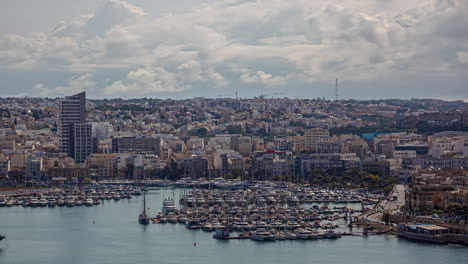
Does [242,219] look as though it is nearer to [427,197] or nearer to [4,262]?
[427,197]

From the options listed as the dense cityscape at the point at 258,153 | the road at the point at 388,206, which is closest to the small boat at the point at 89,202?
the dense cityscape at the point at 258,153

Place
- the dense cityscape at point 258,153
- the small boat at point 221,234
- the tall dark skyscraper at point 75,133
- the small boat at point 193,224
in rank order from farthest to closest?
the tall dark skyscraper at point 75,133 → the dense cityscape at point 258,153 → the small boat at point 193,224 → the small boat at point 221,234

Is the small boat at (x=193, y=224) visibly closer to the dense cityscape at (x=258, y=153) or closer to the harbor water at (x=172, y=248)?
the harbor water at (x=172, y=248)

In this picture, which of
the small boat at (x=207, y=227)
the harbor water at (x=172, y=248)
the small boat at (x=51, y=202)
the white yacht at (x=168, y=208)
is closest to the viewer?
the harbor water at (x=172, y=248)

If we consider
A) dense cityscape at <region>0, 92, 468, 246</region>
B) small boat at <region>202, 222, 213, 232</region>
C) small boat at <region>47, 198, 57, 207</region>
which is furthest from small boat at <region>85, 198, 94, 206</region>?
small boat at <region>202, 222, 213, 232</region>

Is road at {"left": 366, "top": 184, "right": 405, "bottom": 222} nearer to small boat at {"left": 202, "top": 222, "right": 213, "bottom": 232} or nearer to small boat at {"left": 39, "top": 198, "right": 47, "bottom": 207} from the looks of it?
small boat at {"left": 202, "top": 222, "right": 213, "bottom": 232}

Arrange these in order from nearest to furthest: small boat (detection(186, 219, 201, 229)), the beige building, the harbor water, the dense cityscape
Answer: the harbor water < small boat (detection(186, 219, 201, 229)) < the dense cityscape < the beige building

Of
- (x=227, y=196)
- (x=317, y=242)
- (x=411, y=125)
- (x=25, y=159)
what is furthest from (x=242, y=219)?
(x=411, y=125)
